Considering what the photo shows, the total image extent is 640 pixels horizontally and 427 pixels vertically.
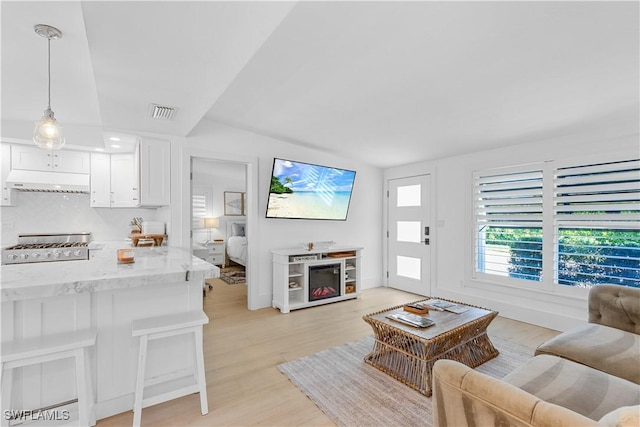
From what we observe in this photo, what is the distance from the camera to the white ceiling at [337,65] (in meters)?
1.67

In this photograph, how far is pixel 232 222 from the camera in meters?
7.88

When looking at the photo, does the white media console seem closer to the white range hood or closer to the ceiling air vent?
Result: the ceiling air vent

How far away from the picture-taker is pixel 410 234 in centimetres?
510

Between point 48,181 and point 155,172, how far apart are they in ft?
4.17

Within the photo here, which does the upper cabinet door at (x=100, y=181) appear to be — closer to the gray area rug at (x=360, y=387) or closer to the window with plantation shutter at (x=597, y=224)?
the gray area rug at (x=360, y=387)

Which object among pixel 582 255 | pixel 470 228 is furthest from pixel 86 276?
pixel 582 255

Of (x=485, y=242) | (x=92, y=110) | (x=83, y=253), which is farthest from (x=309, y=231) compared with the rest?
(x=92, y=110)

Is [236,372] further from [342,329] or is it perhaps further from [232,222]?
[232,222]

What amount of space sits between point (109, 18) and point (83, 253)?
245 centimetres

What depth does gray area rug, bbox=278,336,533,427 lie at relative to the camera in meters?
1.92

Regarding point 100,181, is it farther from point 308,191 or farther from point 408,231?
point 408,231

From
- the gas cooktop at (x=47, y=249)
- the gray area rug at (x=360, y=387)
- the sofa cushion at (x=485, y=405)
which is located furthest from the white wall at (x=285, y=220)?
the sofa cushion at (x=485, y=405)

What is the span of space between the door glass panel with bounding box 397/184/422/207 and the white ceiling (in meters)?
1.40

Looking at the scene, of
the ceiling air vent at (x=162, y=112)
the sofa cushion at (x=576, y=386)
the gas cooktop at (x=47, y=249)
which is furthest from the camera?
the gas cooktop at (x=47, y=249)
